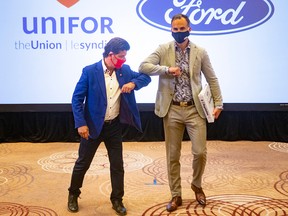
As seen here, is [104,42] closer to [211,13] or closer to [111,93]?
[211,13]

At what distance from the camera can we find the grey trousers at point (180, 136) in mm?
3088

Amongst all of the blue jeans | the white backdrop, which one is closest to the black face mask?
the blue jeans

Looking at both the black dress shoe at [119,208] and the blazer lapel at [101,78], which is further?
the black dress shoe at [119,208]

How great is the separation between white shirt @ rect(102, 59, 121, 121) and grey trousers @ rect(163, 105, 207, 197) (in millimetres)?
416

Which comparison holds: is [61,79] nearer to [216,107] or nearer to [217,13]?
[217,13]

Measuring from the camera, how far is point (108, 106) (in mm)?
3041

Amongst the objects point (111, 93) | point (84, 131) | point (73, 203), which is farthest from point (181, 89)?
point (73, 203)

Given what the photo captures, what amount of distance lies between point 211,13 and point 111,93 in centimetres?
305

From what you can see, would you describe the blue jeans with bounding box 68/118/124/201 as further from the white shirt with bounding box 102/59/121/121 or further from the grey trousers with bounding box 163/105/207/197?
the grey trousers with bounding box 163/105/207/197

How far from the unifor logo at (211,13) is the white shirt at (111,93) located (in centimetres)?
269

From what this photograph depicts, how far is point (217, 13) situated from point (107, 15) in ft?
4.99

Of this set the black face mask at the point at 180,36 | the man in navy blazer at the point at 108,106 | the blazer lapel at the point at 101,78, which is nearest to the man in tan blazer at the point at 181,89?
the black face mask at the point at 180,36

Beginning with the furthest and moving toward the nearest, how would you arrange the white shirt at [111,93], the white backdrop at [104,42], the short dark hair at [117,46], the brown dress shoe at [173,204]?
the white backdrop at [104,42], the brown dress shoe at [173,204], the white shirt at [111,93], the short dark hair at [117,46]

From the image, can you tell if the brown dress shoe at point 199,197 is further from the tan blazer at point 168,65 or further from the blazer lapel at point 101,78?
the blazer lapel at point 101,78
